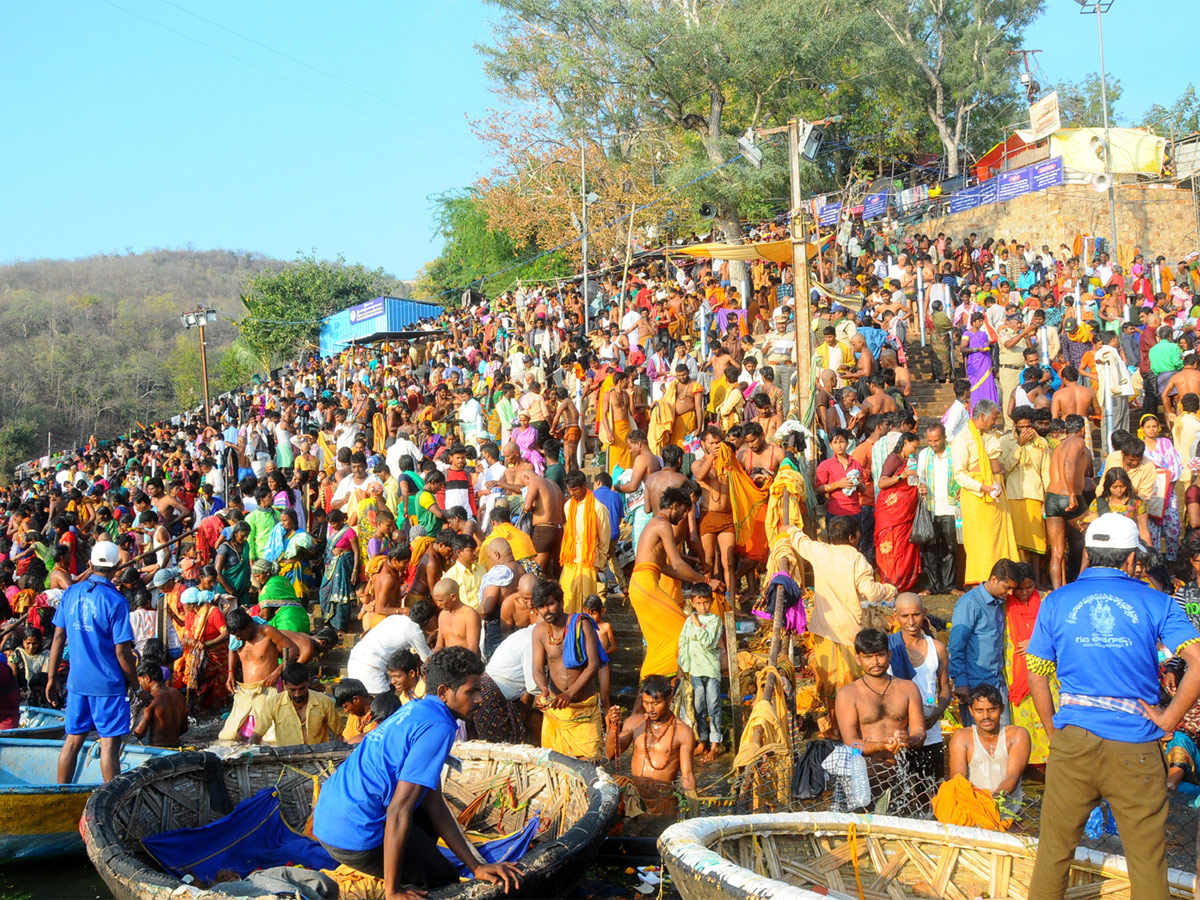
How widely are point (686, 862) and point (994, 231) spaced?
27.0m

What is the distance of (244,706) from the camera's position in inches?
315

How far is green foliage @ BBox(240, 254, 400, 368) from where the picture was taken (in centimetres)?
4425

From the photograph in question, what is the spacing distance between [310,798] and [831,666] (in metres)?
3.66

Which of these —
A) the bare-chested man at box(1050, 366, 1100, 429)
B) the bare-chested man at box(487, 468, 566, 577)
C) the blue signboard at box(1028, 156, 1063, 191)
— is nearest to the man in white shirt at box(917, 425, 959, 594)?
the bare-chested man at box(1050, 366, 1100, 429)

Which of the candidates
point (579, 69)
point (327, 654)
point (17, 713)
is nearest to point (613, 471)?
point (327, 654)

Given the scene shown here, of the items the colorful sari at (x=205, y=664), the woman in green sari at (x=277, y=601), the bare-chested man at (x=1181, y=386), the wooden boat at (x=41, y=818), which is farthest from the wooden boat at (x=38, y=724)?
the bare-chested man at (x=1181, y=386)

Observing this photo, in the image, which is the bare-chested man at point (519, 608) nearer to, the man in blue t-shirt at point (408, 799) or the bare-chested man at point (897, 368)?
the man in blue t-shirt at point (408, 799)

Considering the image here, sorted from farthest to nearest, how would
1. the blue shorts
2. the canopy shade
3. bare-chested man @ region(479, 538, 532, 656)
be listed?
1. the canopy shade
2. bare-chested man @ region(479, 538, 532, 656)
3. the blue shorts

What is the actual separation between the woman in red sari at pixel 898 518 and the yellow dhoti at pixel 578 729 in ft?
10.5

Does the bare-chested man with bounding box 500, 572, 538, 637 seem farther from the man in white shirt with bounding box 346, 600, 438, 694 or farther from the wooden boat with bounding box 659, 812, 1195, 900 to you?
the wooden boat with bounding box 659, 812, 1195, 900

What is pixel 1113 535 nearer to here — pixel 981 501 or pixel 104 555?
pixel 981 501

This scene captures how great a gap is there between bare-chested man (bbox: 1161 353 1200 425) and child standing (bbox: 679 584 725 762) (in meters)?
5.55

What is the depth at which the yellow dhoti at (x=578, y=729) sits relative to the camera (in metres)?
7.16

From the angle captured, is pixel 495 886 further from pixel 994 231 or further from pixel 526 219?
pixel 526 219
